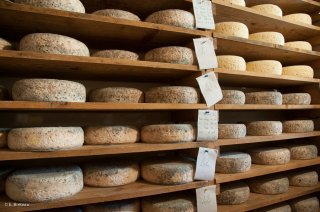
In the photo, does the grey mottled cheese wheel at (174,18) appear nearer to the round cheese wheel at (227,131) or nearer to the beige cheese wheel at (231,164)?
the round cheese wheel at (227,131)

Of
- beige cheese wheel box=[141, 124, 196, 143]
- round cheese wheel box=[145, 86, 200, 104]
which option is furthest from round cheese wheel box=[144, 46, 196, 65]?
beige cheese wheel box=[141, 124, 196, 143]

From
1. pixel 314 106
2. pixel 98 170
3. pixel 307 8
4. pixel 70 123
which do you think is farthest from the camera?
pixel 307 8

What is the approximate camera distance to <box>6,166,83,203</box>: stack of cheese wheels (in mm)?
1052

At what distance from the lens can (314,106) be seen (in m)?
1.97

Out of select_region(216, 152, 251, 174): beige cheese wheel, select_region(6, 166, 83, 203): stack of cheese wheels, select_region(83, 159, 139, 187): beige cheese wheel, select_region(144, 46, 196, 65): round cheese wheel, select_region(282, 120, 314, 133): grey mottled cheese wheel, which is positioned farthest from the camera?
select_region(282, 120, 314, 133): grey mottled cheese wheel

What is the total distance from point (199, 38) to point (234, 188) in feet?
3.54

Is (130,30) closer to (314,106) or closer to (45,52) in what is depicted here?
(45,52)

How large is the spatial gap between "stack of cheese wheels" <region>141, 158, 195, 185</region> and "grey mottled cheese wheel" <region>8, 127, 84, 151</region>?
51 centimetres

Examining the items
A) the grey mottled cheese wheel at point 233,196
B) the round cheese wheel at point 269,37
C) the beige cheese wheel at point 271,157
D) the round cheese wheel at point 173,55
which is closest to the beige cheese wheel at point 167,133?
the round cheese wheel at point 173,55

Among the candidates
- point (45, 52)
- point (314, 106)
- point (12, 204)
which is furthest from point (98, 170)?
point (314, 106)

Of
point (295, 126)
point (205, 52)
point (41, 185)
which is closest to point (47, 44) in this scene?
point (41, 185)

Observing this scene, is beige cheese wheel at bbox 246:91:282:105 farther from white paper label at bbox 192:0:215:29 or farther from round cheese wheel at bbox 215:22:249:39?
white paper label at bbox 192:0:215:29

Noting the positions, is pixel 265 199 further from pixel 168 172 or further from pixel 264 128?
pixel 168 172

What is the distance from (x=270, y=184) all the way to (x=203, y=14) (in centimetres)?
135
